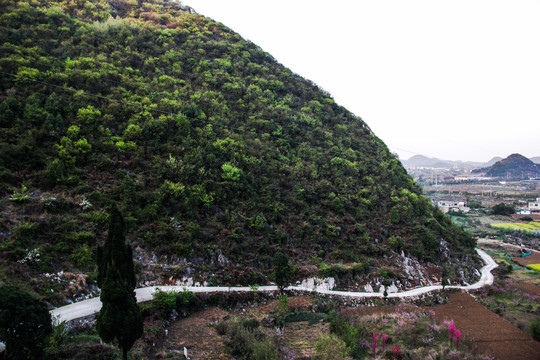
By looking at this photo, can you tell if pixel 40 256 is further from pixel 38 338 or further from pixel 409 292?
pixel 409 292

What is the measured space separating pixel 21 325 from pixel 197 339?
21.8 feet

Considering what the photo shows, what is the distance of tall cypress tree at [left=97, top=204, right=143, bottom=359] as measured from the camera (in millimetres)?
8336

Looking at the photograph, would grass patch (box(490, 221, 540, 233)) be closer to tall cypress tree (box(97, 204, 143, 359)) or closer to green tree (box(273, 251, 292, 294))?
green tree (box(273, 251, 292, 294))

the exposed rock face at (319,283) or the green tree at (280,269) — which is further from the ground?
the green tree at (280,269)

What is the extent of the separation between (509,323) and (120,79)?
3474 cm

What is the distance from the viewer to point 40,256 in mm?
13531

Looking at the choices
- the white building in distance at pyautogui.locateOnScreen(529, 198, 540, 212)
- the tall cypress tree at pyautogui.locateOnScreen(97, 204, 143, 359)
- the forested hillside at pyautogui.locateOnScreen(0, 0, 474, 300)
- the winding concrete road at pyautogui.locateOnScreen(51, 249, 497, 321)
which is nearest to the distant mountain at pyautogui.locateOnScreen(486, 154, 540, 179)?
the white building in distance at pyautogui.locateOnScreen(529, 198, 540, 212)

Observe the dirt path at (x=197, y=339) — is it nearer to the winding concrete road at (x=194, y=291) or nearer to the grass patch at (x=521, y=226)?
the winding concrete road at (x=194, y=291)

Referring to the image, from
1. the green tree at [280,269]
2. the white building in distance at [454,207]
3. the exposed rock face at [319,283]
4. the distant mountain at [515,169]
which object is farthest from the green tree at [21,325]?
the distant mountain at [515,169]

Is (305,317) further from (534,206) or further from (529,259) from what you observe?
(534,206)

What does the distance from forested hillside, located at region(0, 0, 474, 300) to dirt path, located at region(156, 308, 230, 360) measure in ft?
10.9

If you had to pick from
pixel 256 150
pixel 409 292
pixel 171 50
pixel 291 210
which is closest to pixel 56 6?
pixel 171 50

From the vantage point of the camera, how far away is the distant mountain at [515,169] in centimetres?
17350

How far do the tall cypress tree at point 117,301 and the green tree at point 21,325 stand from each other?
1411 millimetres
